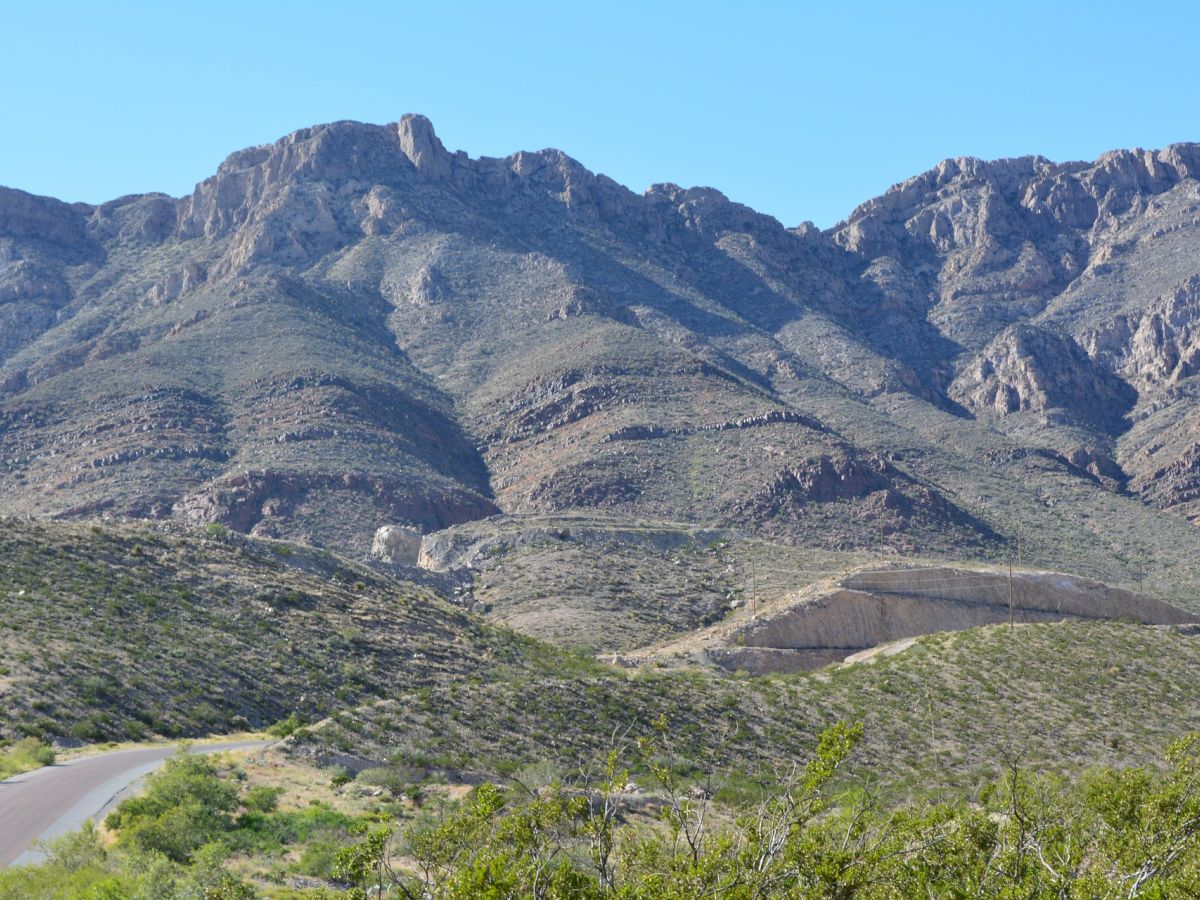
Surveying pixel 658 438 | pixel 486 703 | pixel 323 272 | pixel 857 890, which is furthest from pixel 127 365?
pixel 857 890

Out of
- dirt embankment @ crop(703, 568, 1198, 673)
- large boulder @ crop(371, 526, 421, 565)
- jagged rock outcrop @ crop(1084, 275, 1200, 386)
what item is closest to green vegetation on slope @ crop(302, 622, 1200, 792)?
dirt embankment @ crop(703, 568, 1198, 673)

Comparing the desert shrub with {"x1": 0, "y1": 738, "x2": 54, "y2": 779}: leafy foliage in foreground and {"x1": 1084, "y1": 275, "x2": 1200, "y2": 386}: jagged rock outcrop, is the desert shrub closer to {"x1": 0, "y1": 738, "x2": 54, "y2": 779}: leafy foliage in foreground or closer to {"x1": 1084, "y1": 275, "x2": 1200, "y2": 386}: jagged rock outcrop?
{"x1": 0, "y1": 738, "x2": 54, "y2": 779}: leafy foliage in foreground

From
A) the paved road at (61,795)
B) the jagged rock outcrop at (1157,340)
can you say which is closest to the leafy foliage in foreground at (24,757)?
the paved road at (61,795)

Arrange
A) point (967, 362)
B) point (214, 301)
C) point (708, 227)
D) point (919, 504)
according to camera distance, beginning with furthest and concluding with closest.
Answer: point (708, 227)
point (967, 362)
point (214, 301)
point (919, 504)

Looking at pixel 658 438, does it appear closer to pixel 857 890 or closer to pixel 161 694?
pixel 161 694

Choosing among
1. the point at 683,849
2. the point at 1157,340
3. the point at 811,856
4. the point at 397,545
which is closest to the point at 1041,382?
the point at 1157,340
